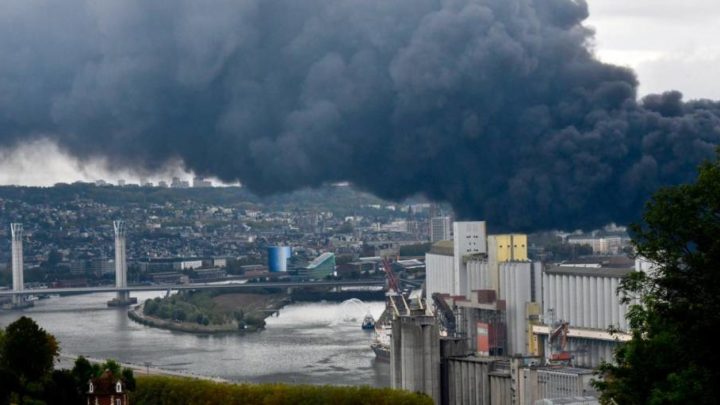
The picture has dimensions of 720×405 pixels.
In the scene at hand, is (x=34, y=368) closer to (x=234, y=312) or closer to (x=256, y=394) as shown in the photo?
(x=256, y=394)

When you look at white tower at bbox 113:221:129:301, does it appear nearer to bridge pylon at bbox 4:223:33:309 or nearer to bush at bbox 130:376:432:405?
bridge pylon at bbox 4:223:33:309

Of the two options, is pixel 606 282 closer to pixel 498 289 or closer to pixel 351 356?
pixel 498 289

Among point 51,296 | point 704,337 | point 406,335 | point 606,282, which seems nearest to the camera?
point 704,337

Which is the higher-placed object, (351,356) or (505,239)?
(505,239)

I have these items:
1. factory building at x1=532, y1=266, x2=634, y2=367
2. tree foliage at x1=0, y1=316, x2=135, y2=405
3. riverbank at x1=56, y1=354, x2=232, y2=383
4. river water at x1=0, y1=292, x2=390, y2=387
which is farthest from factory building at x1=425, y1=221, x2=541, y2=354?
tree foliage at x1=0, y1=316, x2=135, y2=405

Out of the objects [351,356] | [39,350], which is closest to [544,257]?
[351,356]

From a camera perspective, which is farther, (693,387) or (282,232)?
(282,232)
